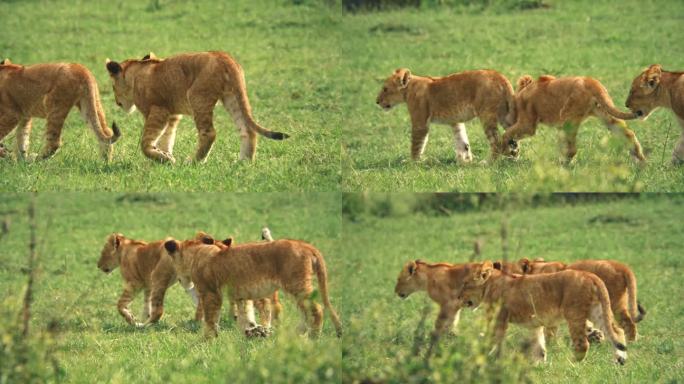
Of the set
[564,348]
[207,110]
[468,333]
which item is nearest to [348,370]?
[468,333]

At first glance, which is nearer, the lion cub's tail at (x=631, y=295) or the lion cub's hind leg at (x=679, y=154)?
the lion cub's tail at (x=631, y=295)

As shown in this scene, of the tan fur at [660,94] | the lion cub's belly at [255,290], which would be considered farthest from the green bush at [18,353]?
the tan fur at [660,94]

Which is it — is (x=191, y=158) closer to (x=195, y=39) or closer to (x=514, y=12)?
(x=195, y=39)

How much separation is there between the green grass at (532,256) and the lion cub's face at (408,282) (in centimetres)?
15

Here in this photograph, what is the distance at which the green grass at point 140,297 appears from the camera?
23.8 feet

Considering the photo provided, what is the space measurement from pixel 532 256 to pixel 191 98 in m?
5.10

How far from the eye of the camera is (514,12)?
72.5ft

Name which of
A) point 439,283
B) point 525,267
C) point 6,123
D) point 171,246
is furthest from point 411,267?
point 6,123

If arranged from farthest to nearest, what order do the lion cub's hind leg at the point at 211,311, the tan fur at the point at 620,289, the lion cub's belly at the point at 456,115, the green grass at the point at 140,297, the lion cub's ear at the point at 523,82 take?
the lion cub's belly at the point at 456,115 < the lion cub's ear at the point at 523,82 < the tan fur at the point at 620,289 < the lion cub's hind leg at the point at 211,311 < the green grass at the point at 140,297

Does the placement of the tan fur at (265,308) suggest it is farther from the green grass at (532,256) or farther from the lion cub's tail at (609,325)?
the lion cub's tail at (609,325)

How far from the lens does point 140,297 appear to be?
12641 millimetres

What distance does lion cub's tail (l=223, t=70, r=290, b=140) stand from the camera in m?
10.3

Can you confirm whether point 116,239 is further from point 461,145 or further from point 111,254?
point 461,145

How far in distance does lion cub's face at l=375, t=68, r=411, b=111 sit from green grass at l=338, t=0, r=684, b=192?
1.56 ft
